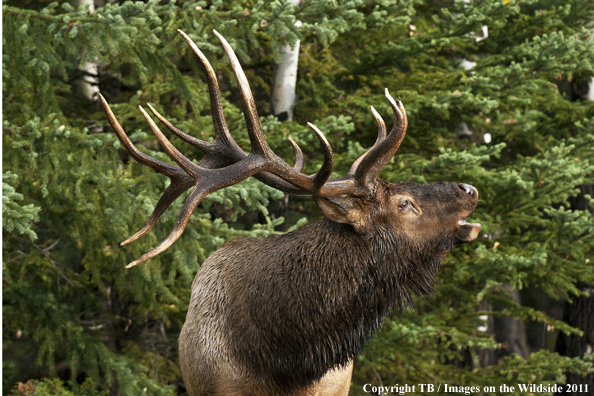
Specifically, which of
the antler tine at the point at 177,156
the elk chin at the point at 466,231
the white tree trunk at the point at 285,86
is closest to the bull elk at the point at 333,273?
the elk chin at the point at 466,231

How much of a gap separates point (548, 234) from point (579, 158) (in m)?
1.00

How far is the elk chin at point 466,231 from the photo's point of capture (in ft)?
8.51

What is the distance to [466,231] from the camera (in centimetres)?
261

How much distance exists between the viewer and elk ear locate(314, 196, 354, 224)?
8.37 feet

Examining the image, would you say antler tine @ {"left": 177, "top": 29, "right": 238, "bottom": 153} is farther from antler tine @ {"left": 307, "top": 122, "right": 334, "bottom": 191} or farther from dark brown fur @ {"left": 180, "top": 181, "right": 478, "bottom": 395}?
dark brown fur @ {"left": 180, "top": 181, "right": 478, "bottom": 395}

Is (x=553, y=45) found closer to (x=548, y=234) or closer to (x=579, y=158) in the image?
(x=579, y=158)

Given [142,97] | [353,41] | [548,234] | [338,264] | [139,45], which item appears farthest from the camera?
[353,41]

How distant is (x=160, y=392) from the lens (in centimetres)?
502

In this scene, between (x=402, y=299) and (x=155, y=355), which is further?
(x=155, y=355)

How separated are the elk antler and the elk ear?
39mm

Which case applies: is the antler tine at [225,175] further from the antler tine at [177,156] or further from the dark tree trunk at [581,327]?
the dark tree trunk at [581,327]

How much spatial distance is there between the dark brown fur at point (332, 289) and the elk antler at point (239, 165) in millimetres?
135

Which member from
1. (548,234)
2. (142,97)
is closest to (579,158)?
(548,234)

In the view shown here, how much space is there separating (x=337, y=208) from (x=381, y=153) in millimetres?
301
